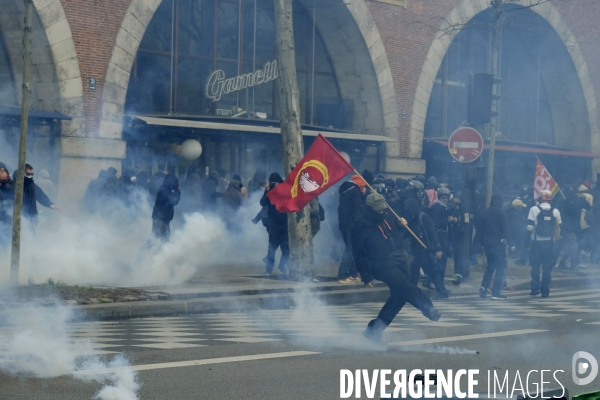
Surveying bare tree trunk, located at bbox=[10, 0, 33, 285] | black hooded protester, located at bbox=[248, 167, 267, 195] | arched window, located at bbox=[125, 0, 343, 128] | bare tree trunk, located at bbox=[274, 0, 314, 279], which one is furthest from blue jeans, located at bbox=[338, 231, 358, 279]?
arched window, located at bbox=[125, 0, 343, 128]

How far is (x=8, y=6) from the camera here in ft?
64.3

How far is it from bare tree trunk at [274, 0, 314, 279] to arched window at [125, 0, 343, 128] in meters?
6.99

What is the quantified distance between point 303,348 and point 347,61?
17.9 m

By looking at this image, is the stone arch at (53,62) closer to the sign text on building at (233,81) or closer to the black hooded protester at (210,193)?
the black hooded protester at (210,193)

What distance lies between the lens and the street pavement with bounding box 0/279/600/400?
7.12 m

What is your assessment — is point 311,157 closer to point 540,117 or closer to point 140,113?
point 140,113

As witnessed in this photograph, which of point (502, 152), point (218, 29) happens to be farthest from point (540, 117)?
point (218, 29)

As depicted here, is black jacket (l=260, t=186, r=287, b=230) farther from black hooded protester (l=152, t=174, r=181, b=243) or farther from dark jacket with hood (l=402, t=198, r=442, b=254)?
dark jacket with hood (l=402, t=198, r=442, b=254)

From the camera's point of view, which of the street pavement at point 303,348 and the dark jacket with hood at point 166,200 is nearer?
the street pavement at point 303,348

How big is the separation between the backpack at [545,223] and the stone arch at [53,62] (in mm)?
9168

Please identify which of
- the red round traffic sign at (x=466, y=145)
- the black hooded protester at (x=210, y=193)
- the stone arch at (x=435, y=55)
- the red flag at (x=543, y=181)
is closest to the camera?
the red round traffic sign at (x=466, y=145)

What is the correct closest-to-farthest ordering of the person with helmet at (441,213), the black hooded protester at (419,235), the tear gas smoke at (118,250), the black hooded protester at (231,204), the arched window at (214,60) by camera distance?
the black hooded protester at (419,235) → the tear gas smoke at (118,250) → the person with helmet at (441,213) → the black hooded protester at (231,204) → the arched window at (214,60)

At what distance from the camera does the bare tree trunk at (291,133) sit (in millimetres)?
15516

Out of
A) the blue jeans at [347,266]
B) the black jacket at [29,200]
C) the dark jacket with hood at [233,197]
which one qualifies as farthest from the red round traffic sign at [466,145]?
the black jacket at [29,200]
